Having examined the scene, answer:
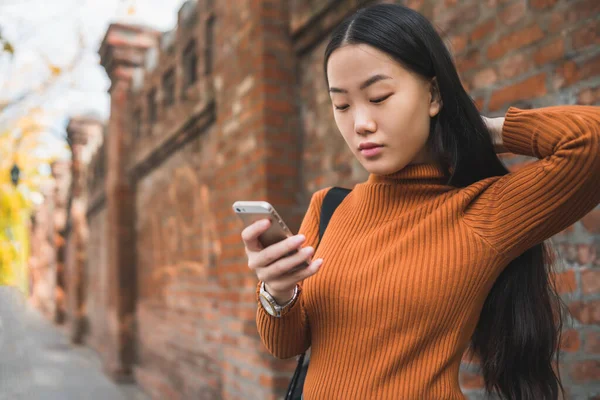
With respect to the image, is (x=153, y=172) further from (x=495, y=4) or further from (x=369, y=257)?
(x=369, y=257)

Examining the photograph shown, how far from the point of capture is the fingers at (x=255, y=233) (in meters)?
1.10

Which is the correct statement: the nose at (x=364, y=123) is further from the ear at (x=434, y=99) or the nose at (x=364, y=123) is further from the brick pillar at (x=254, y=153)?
the brick pillar at (x=254, y=153)

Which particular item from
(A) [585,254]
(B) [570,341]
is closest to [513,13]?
(A) [585,254]

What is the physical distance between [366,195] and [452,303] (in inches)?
14.1

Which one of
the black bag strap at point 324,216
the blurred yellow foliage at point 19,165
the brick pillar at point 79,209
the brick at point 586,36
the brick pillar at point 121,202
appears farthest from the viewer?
the blurred yellow foliage at point 19,165

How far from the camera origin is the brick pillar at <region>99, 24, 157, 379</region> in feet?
24.3

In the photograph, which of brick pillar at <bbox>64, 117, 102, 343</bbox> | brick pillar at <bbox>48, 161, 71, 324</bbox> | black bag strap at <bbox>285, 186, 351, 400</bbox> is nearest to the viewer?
black bag strap at <bbox>285, 186, 351, 400</bbox>

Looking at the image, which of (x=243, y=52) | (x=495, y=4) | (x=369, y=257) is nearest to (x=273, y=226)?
(x=369, y=257)

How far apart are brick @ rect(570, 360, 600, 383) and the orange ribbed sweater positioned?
0.76 m

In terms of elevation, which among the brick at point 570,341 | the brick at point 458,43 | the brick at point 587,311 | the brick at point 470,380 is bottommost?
the brick at point 470,380

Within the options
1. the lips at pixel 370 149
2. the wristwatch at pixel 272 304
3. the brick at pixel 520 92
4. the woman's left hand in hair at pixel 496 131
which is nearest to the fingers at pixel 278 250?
the wristwatch at pixel 272 304

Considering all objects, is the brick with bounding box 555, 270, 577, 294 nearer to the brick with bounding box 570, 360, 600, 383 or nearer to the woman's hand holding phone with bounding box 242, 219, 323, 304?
the brick with bounding box 570, 360, 600, 383

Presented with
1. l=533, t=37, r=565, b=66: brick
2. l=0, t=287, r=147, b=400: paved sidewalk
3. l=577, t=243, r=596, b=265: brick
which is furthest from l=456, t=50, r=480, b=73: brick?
l=0, t=287, r=147, b=400: paved sidewalk

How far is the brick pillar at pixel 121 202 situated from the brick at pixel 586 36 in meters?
6.77
